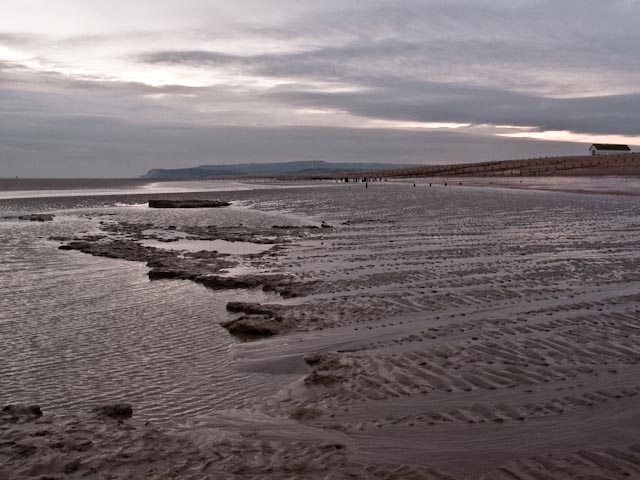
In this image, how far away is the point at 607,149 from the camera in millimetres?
→ 131875

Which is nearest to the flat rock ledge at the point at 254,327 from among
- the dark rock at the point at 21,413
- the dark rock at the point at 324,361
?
the dark rock at the point at 324,361

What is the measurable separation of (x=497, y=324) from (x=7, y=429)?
23.6 feet

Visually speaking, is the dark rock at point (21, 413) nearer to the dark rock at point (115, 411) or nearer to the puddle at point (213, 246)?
the dark rock at point (115, 411)

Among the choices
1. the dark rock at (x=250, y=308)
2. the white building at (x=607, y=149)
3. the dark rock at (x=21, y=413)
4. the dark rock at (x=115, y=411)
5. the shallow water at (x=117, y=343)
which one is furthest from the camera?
the white building at (x=607, y=149)

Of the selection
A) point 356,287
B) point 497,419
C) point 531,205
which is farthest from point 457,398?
point 531,205

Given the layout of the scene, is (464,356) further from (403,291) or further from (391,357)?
(403,291)

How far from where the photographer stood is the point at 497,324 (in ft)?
30.2

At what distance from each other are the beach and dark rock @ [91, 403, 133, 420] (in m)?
0.10

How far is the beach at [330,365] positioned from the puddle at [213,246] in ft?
7.34

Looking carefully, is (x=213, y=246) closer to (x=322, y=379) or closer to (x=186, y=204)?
(x=322, y=379)

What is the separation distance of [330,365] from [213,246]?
14.0 metres

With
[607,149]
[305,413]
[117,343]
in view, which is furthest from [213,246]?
[607,149]

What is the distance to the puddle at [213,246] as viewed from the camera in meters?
19.4

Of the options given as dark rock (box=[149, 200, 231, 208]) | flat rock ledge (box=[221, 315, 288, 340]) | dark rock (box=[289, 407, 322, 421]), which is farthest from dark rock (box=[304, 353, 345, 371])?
dark rock (box=[149, 200, 231, 208])
